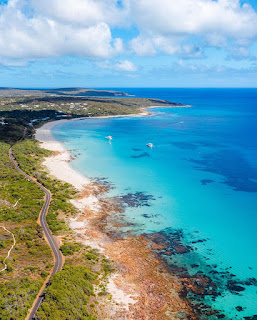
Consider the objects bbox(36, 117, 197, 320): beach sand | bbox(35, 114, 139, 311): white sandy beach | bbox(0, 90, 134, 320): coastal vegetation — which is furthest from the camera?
bbox(35, 114, 139, 311): white sandy beach

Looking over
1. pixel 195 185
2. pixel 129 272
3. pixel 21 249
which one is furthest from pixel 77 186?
pixel 129 272

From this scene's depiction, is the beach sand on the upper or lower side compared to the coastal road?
lower

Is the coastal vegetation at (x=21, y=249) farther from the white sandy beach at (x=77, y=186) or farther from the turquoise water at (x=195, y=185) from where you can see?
the turquoise water at (x=195, y=185)

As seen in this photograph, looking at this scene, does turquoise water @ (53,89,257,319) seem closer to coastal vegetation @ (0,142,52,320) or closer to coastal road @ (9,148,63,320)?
coastal road @ (9,148,63,320)

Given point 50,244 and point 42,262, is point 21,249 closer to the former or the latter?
point 50,244

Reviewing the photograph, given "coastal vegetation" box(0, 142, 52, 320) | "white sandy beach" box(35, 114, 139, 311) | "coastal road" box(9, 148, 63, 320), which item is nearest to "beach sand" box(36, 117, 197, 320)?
"white sandy beach" box(35, 114, 139, 311)

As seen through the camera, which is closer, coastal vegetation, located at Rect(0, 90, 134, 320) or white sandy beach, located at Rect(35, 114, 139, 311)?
coastal vegetation, located at Rect(0, 90, 134, 320)
